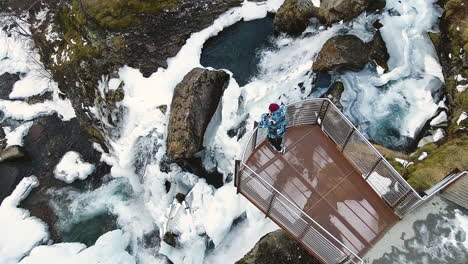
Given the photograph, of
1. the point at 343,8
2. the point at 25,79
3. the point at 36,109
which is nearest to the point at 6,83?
the point at 25,79

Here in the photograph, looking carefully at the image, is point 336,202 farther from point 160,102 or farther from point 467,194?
point 160,102

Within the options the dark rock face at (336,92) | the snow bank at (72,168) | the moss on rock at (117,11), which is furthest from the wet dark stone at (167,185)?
the moss on rock at (117,11)

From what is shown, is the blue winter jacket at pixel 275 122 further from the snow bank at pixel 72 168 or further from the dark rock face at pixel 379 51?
the snow bank at pixel 72 168

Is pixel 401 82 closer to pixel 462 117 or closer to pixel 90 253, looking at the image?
pixel 462 117

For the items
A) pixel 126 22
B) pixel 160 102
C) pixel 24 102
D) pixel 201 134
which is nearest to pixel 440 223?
pixel 201 134

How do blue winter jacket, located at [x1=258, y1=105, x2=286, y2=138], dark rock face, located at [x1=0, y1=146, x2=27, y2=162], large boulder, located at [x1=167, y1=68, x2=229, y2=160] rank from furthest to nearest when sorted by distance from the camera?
dark rock face, located at [x1=0, y1=146, x2=27, y2=162] → large boulder, located at [x1=167, y1=68, x2=229, y2=160] → blue winter jacket, located at [x1=258, y1=105, x2=286, y2=138]

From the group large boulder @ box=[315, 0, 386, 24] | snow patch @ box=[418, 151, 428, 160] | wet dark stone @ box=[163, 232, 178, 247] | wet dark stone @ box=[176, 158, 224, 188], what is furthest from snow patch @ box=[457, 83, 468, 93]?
wet dark stone @ box=[163, 232, 178, 247]

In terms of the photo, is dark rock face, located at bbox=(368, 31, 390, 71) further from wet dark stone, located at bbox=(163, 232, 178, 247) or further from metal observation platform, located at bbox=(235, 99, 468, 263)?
wet dark stone, located at bbox=(163, 232, 178, 247)
